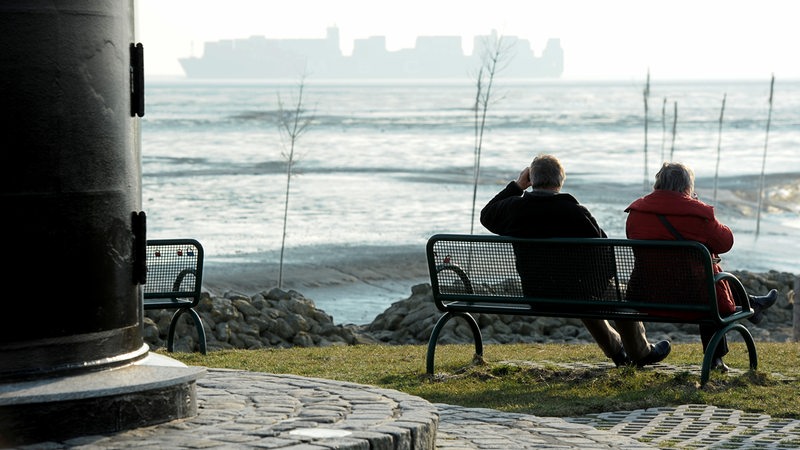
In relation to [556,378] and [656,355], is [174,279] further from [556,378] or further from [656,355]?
[656,355]

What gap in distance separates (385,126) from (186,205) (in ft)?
152

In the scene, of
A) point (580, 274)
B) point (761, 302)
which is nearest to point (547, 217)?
point (580, 274)

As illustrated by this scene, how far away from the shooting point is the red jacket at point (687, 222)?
8.11 m

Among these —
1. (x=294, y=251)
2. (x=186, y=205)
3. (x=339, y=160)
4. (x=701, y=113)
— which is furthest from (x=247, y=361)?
(x=701, y=113)

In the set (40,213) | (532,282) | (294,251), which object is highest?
(40,213)

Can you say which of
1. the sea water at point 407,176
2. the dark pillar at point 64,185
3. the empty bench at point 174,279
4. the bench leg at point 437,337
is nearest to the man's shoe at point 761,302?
the bench leg at point 437,337

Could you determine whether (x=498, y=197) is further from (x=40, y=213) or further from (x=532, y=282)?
(x=40, y=213)

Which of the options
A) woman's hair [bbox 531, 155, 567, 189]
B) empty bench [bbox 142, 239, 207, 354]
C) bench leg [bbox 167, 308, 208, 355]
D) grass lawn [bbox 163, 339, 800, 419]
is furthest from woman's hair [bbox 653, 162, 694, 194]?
bench leg [bbox 167, 308, 208, 355]

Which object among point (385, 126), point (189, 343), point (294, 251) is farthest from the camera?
point (385, 126)

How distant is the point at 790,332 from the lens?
15516mm

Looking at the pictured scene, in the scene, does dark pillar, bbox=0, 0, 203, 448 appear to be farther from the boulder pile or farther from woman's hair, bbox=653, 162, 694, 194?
the boulder pile

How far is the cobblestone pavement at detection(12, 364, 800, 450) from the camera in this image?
5.25m

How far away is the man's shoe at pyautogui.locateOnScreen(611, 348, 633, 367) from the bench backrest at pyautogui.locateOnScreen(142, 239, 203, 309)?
3142mm

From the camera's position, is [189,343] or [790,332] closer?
[189,343]
